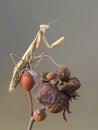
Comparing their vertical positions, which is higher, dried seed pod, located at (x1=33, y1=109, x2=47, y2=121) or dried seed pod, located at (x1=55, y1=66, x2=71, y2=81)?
dried seed pod, located at (x1=55, y1=66, x2=71, y2=81)

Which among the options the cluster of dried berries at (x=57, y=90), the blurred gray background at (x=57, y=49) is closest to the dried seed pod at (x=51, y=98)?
the cluster of dried berries at (x=57, y=90)

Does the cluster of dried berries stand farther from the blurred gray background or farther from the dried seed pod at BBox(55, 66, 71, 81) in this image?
the blurred gray background

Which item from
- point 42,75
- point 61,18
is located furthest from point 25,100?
point 42,75

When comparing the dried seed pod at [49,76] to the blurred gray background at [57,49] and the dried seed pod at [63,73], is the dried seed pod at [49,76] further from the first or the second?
the blurred gray background at [57,49]

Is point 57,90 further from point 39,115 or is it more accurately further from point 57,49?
point 57,49

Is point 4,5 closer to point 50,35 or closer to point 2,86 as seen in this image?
point 50,35

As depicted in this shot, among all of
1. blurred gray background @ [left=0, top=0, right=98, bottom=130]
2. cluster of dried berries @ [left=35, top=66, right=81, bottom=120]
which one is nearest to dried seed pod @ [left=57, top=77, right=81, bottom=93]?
cluster of dried berries @ [left=35, top=66, right=81, bottom=120]

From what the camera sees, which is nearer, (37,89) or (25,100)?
(37,89)
